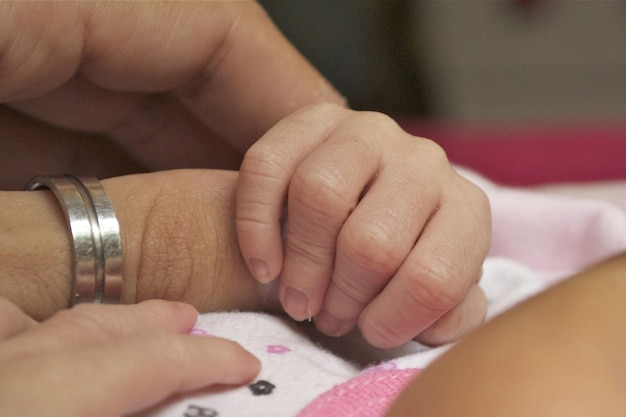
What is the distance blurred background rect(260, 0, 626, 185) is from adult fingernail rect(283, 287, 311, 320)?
4.83 feet

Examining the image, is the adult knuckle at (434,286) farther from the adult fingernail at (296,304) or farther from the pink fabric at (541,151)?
the pink fabric at (541,151)

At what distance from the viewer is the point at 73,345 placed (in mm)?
464

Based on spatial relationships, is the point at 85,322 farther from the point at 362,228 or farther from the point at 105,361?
the point at 362,228

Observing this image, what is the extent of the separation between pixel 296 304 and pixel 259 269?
0.14ft

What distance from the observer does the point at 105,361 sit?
1.46 ft

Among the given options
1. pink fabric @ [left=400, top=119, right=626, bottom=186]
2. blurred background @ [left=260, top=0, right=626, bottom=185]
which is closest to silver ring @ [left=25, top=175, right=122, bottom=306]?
pink fabric @ [left=400, top=119, right=626, bottom=186]

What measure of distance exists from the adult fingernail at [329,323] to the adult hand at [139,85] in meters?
0.26

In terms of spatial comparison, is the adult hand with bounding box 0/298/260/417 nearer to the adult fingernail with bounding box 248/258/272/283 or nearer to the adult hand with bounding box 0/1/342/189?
the adult fingernail with bounding box 248/258/272/283

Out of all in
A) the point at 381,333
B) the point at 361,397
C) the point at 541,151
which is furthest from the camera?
the point at 541,151

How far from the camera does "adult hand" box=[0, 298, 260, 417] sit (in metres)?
0.42

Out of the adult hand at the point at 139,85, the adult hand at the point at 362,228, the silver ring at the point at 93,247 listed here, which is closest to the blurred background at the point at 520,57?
the adult hand at the point at 139,85

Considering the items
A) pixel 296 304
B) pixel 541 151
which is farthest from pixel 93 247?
pixel 541 151

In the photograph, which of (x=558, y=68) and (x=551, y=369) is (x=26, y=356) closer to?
(x=551, y=369)

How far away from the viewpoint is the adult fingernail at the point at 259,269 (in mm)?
654
